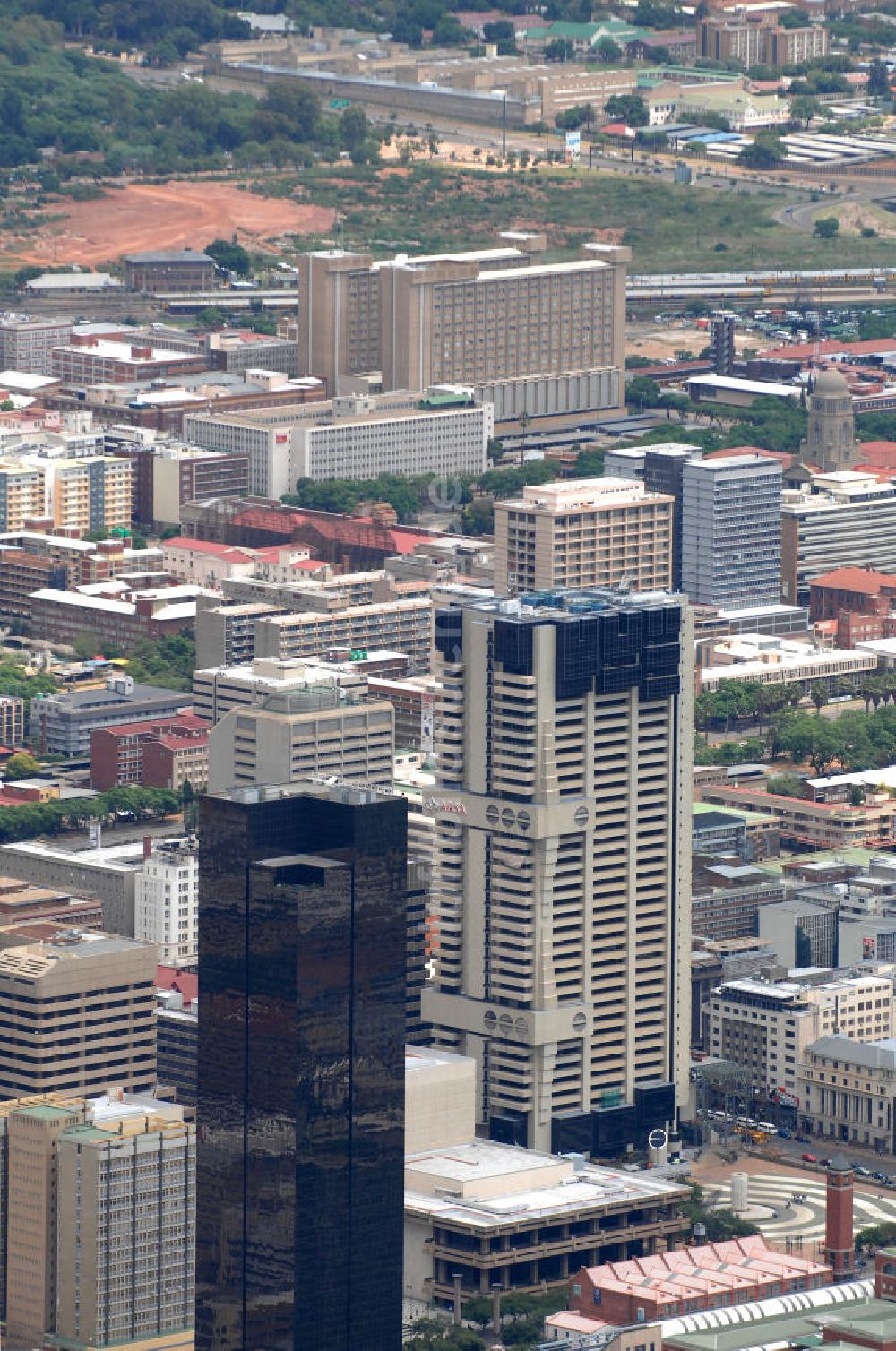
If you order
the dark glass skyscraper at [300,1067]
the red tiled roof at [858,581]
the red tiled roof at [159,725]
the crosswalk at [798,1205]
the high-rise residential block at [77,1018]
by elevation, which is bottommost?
the crosswalk at [798,1205]

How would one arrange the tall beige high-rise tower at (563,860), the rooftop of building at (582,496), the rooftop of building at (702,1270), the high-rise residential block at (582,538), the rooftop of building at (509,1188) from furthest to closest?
1. the rooftop of building at (582,496)
2. the high-rise residential block at (582,538)
3. the tall beige high-rise tower at (563,860)
4. the rooftop of building at (509,1188)
5. the rooftop of building at (702,1270)

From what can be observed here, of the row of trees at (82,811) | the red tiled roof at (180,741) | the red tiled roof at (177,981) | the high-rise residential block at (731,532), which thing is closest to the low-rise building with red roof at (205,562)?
the high-rise residential block at (731,532)

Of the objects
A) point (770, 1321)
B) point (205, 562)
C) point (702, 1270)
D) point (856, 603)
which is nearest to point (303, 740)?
point (702, 1270)

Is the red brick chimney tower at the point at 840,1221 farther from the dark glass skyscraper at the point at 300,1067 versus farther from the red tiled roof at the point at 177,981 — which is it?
the dark glass skyscraper at the point at 300,1067

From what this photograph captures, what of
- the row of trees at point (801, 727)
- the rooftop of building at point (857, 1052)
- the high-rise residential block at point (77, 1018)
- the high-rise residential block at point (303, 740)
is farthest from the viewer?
the row of trees at point (801, 727)

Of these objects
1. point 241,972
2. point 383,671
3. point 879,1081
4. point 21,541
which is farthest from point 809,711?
point 241,972

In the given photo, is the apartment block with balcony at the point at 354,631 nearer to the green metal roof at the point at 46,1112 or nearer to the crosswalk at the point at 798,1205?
the crosswalk at the point at 798,1205

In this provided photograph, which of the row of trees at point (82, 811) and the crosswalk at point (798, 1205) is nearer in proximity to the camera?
the crosswalk at point (798, 1205)

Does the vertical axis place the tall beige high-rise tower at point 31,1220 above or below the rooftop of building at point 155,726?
above

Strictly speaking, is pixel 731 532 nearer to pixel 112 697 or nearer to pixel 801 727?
pixel 801 727
